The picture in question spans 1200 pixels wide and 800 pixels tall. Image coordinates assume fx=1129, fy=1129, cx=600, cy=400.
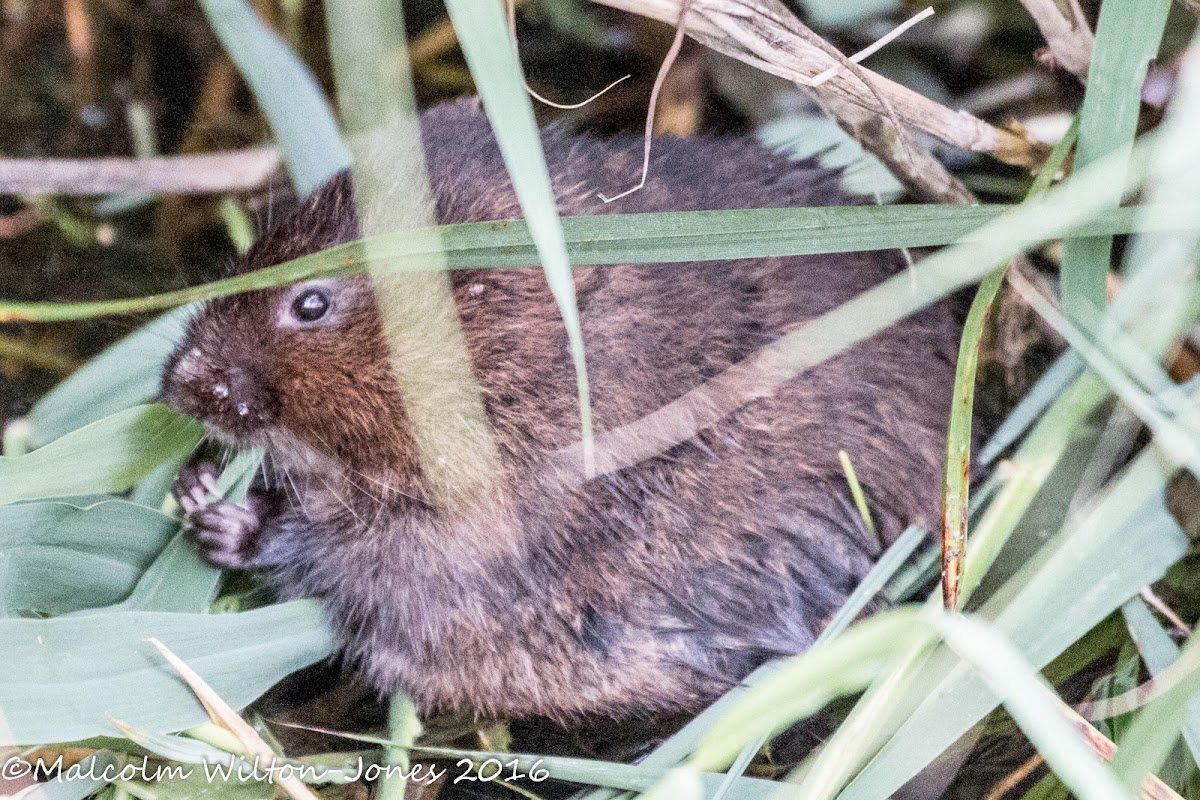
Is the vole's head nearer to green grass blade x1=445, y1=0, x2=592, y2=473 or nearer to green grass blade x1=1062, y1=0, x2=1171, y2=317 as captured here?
green grass blade x1=445, y1=0, x2=592, y2=473

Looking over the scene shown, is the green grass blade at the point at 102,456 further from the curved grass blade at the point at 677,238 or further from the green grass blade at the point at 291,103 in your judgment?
the green grass blade at the point at 291,103

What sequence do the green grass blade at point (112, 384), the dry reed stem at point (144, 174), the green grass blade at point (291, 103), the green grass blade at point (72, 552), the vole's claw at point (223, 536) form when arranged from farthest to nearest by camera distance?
the dry reed stem at point (144, 174) < the green grass blade at point (291, 103) < the green grass blade at point (112, 384) < the vole's claw at point (223, 536) < the green grass blade at point (72, 552)

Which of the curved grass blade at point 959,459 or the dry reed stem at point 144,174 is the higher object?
the dry reed stem at point 144,174

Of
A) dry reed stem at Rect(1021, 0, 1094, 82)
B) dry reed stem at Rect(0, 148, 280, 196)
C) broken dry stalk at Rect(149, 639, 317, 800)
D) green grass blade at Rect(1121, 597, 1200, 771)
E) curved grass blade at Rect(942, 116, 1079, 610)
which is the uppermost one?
dry reed stem at Rect(0, 148, 280, 196)

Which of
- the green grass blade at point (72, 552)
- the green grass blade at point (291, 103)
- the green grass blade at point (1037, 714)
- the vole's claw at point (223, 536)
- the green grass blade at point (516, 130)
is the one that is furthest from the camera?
the green grass blade at point (291, 103)

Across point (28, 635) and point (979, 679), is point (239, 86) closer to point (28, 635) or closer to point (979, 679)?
point (28, 635)

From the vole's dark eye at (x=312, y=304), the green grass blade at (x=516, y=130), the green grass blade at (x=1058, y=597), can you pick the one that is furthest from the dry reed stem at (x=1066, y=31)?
the vole's dark eye at (x=312, y=304)

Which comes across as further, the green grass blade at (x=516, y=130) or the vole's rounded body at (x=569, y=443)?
the vole's rounded body at (x=569, y=443)

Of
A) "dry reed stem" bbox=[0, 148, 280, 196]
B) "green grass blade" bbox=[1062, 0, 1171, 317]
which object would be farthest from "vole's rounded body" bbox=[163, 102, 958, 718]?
"dry reed stem" bbox=[0, 148, 280, 196]

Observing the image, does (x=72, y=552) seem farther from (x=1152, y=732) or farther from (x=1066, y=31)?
(x=1066, y=31)

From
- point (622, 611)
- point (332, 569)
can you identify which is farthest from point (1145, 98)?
point (332, 569)
